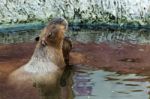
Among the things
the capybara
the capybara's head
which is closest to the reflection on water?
the capybara

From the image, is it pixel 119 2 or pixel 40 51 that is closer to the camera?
pixel 40 51

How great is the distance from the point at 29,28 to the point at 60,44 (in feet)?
9.69

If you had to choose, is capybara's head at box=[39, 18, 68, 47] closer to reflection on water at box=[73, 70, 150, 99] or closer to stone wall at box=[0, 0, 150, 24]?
reflection on water at box=[73, 70, 150, 99]

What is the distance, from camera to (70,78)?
7.00 m

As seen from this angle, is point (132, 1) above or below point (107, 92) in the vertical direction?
above

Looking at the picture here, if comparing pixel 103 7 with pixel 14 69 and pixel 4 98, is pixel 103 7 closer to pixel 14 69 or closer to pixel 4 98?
pixel 14 69

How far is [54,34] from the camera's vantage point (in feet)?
23.4

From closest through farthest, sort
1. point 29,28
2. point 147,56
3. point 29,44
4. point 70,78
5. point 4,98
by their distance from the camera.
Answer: point 4,98, point 70,78, point 147,56, point 29,44, point 29,28

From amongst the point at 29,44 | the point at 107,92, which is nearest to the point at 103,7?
the point at 29,44

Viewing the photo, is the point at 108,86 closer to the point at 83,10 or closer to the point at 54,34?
the point at 54,34

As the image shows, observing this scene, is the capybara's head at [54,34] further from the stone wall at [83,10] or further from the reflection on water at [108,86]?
the stone wall at [83,10]

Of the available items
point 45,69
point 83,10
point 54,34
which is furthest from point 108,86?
point 83,10

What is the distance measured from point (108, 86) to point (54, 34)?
1142 millimetres

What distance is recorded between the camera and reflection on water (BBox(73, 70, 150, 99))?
6.26 meters
